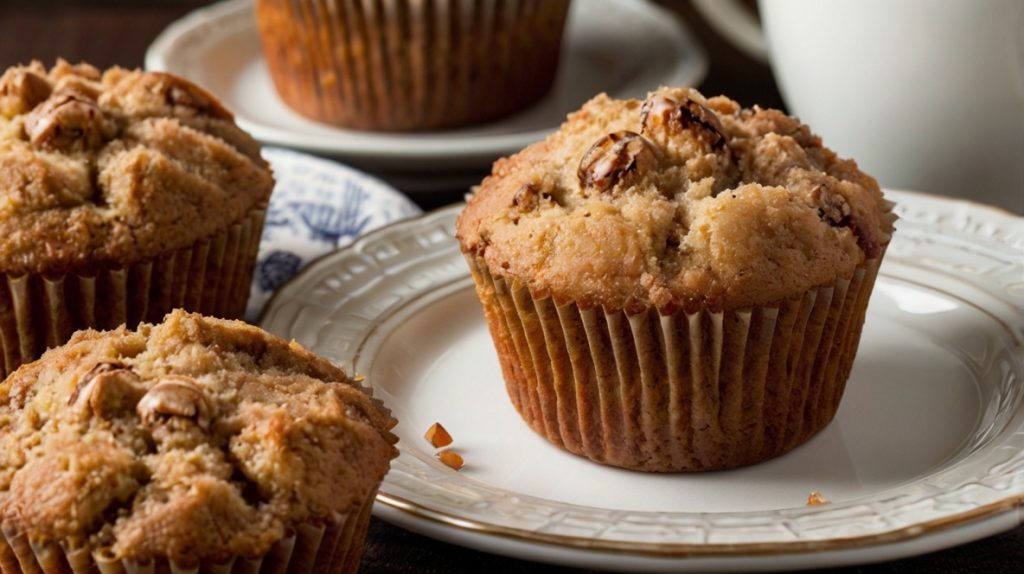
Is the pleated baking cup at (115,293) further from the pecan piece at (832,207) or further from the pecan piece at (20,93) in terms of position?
the pecan piece at (832,207)

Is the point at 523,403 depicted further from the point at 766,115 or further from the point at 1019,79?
the point at 1019,79

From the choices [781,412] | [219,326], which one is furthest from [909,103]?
[219,326]

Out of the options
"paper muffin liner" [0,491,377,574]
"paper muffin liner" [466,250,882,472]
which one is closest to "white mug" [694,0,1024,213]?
"paper muffin liner" [466,250,882,472]

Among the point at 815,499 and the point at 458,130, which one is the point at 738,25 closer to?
the point at 458,130

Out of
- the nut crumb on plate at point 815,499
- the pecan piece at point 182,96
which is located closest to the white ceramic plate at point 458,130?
the pecan piece at point 182,96

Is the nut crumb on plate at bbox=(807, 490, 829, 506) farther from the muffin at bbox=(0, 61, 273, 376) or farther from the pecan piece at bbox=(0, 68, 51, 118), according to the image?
the pecan piece at bbox=(0, 68, 51, 118)

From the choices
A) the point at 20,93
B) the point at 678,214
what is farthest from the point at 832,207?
the point at 20,93

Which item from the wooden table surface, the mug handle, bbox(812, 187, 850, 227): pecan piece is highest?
the mug handle
